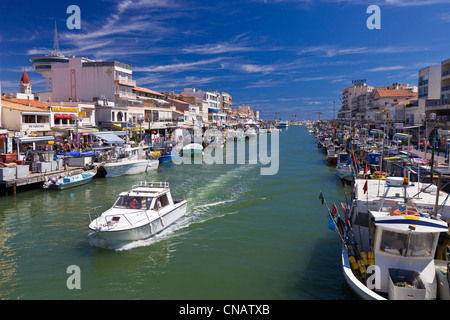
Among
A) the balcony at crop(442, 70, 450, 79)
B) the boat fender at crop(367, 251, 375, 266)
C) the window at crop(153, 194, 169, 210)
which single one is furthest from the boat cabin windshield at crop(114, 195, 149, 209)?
the balcony at crop(442, 70, 450, 79)

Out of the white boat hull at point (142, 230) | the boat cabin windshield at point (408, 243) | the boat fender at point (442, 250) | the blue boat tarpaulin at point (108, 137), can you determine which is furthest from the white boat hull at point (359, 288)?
the blue boat tarpaulin at point (108, 137)

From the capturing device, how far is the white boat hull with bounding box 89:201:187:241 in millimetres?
15352

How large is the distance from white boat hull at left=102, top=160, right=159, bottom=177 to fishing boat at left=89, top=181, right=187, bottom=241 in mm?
17306

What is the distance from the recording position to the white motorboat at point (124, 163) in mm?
34875

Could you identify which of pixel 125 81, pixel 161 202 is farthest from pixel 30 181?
pixel 125 81

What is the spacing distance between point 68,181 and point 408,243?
2662 centimetres

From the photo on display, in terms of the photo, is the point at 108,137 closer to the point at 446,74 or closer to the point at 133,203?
the point at 133,203

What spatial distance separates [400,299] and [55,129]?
133 ft

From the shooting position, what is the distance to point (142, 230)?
1625 cm

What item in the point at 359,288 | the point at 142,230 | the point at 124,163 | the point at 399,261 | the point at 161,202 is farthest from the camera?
the point at 124,163

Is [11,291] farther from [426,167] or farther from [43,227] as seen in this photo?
[426,167]

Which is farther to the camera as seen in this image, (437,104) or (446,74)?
(437,104)

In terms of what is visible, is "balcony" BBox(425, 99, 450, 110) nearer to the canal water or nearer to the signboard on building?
the canal water

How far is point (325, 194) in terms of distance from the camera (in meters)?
27.6
